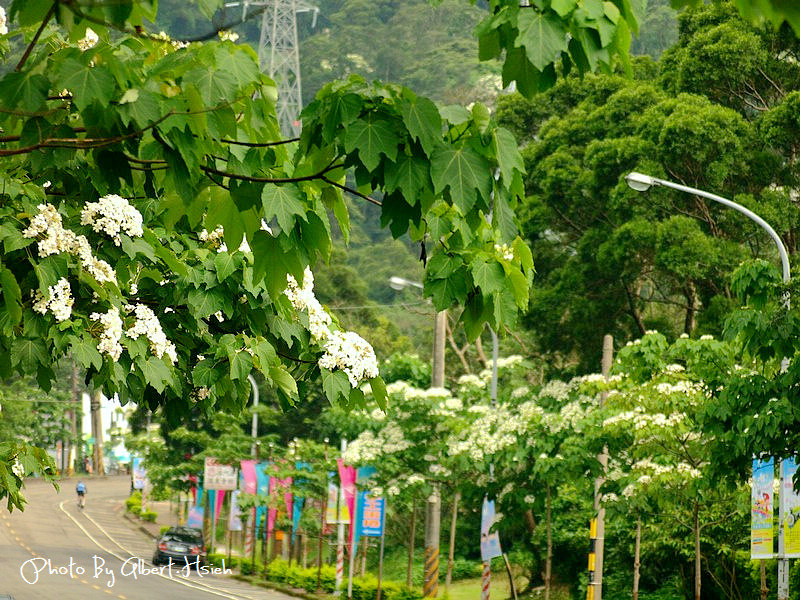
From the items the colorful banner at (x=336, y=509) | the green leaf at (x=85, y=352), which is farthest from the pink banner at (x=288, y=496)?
the green leaf at (x=85, y=352)

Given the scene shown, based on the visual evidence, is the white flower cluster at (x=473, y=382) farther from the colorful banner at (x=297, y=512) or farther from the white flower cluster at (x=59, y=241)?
the white flower cluster at (x=59, y=241)

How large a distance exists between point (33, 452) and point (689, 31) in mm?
23004

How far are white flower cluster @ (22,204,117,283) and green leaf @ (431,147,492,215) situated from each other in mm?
2667

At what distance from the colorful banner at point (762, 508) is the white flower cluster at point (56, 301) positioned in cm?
978

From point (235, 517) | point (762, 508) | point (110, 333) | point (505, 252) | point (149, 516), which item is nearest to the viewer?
point (505, 252)

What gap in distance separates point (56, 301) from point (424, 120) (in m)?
2.82

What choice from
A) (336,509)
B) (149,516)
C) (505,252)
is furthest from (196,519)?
(505,252)

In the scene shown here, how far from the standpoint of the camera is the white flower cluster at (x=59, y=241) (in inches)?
249

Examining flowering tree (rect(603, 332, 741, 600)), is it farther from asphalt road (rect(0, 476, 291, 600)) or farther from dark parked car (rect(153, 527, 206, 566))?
dark parked car (rect(153, 527, 206, 566))

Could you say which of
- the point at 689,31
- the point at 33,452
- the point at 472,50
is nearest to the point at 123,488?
the point at 472,50

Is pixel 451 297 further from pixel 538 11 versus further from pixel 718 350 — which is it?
pixel 718 350

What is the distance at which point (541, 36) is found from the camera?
3939 millimetres

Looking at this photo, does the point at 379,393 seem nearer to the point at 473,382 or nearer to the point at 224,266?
the point at 224,266

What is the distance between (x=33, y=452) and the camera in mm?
9578
